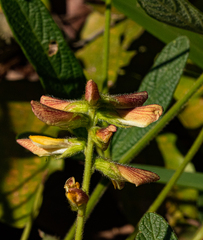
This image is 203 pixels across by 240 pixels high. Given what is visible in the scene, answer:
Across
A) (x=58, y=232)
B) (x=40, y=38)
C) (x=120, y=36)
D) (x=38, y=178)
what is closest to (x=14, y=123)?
(x=38, y=178)

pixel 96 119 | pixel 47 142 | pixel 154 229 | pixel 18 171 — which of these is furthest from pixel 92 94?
pixel 18 171

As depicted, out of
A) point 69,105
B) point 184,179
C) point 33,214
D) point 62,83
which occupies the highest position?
point 69,105

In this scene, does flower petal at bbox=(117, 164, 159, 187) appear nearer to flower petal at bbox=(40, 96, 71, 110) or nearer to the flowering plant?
the flowering plant

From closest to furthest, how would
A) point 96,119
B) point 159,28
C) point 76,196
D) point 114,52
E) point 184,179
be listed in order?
point 76,196 → point 96,119 → point 184,179 → point 159,28 → point 114,52

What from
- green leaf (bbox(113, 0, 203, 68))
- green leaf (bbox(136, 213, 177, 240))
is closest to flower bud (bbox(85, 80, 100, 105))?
green leaf (bbox(136, 213, 177, 240))

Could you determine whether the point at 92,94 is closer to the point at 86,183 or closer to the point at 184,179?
the point at 86,183

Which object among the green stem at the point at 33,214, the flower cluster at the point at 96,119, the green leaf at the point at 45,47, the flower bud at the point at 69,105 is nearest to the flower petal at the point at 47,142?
the flower cluster at the point at 96,119

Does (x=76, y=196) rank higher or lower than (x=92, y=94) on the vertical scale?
lower

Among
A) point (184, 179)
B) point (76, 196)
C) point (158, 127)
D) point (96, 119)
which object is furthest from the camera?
point (184, 179)

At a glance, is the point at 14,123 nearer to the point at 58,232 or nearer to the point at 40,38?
the point at 40,38

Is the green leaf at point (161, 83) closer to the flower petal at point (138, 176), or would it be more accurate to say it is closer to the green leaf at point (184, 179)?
the green leaf at point (184, 179)
